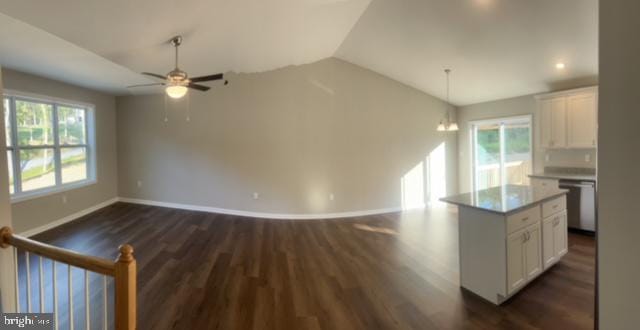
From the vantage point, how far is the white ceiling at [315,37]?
9.20ft

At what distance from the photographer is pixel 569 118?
4.66 meters

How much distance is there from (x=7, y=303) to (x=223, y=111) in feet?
14.4

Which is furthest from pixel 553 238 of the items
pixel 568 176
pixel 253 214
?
pixel 253 214

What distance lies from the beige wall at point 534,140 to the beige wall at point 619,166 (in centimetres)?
509

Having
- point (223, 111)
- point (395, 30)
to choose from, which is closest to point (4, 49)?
point (223, 111)

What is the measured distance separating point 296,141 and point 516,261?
3.89 meters

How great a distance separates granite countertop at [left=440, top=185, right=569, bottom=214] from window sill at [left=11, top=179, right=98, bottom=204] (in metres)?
6.22

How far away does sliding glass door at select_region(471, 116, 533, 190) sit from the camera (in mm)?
5656

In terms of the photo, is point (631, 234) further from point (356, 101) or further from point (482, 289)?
point (356, 101)

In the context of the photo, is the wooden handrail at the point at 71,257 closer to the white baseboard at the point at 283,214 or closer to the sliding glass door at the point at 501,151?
the white baseboard at the point at 283,214

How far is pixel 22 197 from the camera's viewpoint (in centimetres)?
442

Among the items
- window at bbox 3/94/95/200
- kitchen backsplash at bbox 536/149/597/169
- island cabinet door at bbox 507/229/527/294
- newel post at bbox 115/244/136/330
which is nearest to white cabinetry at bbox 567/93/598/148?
kitchen backsplash at bbox 536/149/597/169

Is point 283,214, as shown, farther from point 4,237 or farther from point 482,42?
point 482,42

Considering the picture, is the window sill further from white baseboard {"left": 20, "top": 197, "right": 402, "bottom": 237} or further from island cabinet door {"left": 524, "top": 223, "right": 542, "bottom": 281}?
island cabinet door {"left": 524, "top": 223, "right": 542, "bottom": 281}
